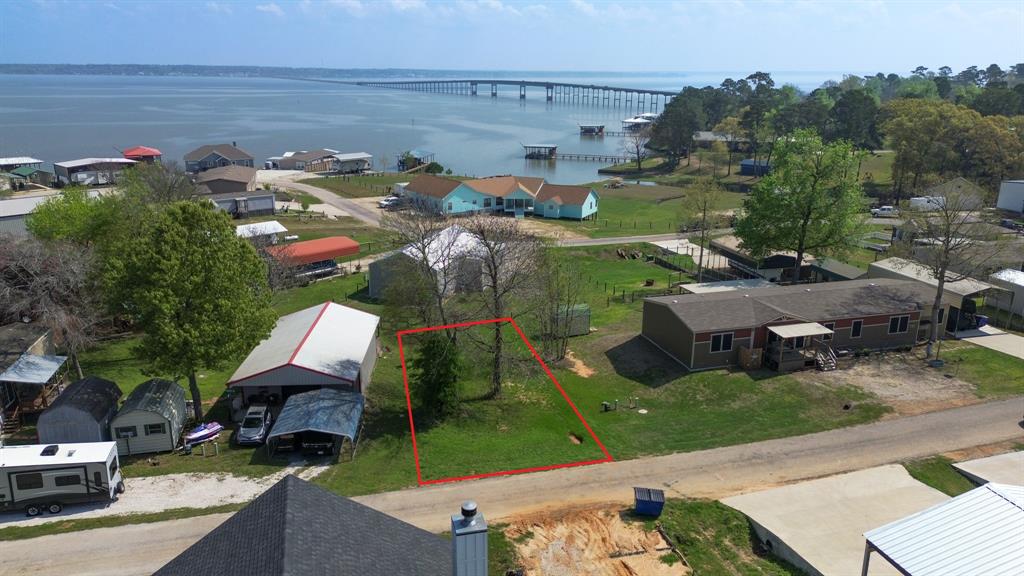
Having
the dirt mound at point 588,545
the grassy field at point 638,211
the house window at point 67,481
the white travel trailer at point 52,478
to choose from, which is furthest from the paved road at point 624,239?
the house window at point 67,481

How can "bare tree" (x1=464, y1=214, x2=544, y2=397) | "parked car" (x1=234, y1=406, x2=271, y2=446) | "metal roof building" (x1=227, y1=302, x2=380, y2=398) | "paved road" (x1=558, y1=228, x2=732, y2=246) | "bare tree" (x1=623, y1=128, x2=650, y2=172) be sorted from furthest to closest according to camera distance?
"bare tree" (x1=623, y1=128, x2=650, y2=172)
"paved road" (x1=558, y1=228, x2=732, y2=246)
"bare tree" (x1=464, y1=214, x2=544, y2=397)
"metal roof building" (x1=227, y1=302, x2=380, y2=398)
"parked car" (x1=234, y1=406, x2=271, y2=446)

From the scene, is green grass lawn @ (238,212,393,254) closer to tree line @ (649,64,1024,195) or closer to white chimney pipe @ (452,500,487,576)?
tree line @ (649,64,1024,195)

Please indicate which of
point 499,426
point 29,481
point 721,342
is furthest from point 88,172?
point 721,342

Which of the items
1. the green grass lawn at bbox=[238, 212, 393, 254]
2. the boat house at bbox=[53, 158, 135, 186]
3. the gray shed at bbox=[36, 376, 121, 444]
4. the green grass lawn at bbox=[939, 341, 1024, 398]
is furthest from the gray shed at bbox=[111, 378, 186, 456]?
the boat house at bbox=[53, 158, 135, 186]

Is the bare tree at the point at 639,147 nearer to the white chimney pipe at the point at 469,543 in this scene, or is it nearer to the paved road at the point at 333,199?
the paved road at the point at 333,199

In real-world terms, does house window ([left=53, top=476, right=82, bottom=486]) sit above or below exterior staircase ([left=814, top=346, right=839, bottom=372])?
above

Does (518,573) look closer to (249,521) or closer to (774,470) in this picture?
(249,521)
